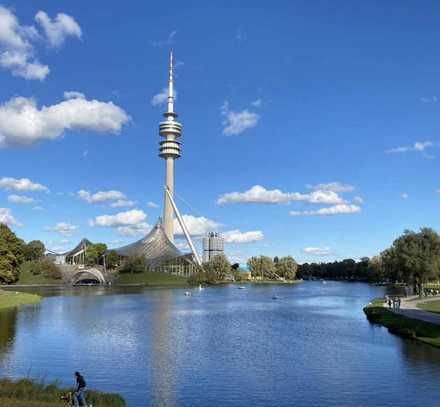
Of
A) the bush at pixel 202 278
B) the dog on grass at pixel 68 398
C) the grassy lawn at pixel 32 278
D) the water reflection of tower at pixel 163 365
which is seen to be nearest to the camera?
the dog on grass at pixel 68 398

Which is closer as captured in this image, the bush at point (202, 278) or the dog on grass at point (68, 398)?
the dog on grass at point (68, 398)

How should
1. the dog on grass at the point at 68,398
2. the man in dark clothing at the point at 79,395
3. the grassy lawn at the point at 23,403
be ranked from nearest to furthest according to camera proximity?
1. the grassy lawn at the point at 23,403
2. the man in dark clothing at the point at 79,395
3. the dog on grass at the point at 68,398

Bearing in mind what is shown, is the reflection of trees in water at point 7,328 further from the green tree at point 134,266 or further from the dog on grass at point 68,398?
the green tree at point 134,266

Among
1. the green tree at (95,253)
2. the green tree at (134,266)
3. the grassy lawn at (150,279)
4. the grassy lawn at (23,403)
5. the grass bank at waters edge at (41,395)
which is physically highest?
the green tree at (95,253)

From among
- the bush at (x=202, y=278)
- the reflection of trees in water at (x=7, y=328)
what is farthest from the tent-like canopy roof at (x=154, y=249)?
the reflection of trees in water at (x=7, y=328)

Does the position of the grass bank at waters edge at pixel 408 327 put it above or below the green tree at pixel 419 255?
below

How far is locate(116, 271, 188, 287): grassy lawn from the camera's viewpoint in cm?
15625

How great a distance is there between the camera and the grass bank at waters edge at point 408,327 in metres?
37.7

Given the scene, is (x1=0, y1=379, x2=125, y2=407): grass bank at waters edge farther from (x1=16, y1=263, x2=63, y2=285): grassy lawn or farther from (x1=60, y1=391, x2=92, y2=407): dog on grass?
(x1=16, y1=263, x2=63, y2=285): grassy lawn

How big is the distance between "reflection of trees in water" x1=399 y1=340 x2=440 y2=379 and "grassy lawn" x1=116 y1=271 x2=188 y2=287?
397 feet

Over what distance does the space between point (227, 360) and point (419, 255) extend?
51656mm

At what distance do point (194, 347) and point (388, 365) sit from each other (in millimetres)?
12938

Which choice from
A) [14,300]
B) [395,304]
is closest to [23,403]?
[395,304]

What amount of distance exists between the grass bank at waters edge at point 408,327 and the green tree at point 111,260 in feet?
423
